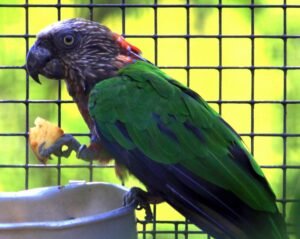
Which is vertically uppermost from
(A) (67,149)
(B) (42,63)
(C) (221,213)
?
(B) (42,63)

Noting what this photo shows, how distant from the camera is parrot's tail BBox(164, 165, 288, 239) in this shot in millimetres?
2082

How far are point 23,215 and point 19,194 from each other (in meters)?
0.06

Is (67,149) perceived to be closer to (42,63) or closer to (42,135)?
(42,135)

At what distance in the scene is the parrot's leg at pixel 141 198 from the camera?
7.38 ft

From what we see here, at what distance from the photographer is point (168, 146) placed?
223cm

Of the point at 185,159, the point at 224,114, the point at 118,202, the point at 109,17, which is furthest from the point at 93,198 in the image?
the point at 224,114

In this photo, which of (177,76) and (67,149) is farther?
(177,76)

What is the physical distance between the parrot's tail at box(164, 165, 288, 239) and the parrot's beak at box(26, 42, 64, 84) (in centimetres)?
66

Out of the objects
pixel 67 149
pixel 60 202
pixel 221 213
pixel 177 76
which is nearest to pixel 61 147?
pixel 67 149

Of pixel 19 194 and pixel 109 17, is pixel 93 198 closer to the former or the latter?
pixel 19 194

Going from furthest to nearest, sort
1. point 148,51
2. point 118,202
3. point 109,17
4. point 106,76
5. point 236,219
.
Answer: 1. point 148,51
2. point 109,17
3. point 106,76
4. point 118,202
5. point 236,219

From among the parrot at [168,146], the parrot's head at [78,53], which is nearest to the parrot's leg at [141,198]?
the parrot at [168,146]

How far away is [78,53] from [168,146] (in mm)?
535

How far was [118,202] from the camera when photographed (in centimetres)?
227
